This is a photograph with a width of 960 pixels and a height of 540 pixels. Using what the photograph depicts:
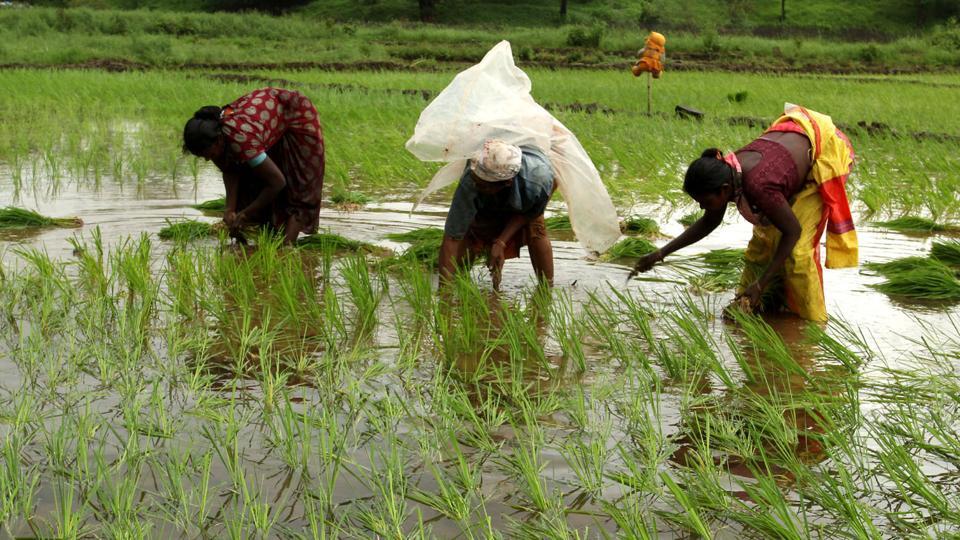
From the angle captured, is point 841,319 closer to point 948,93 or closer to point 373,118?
point 373,118

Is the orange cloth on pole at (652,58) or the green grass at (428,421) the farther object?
the orange cloth on pole at (652,58)

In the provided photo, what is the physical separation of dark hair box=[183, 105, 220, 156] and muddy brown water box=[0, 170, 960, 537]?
72 cm

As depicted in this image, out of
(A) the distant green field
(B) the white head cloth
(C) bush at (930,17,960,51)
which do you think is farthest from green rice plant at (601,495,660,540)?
(C) bush at (930,17,960,51)

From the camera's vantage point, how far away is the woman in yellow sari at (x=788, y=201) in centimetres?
362

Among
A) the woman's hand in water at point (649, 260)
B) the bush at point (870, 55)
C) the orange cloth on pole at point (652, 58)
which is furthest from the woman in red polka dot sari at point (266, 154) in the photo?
the bush at point (870, 55)

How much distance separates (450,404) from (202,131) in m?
2.10

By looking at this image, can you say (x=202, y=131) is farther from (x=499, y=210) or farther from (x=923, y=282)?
(x=923, y=282)

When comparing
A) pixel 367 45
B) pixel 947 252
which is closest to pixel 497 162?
pixel 947 252

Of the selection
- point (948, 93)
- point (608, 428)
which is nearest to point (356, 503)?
point (608, 428)

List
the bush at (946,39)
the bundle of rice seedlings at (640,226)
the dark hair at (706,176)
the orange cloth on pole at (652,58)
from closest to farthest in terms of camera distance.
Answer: the dark hair at (706,176)
the bundle of rice seedlings at (640,226)
the orange cloth on pole at (652,58)
the bush at (946,39)

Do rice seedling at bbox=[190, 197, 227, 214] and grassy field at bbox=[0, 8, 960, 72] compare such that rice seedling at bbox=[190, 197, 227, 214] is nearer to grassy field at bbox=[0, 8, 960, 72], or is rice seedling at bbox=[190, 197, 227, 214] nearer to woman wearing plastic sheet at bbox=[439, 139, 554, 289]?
woman wearing plastic sheet at bbox=[439, 139, 554, 289]

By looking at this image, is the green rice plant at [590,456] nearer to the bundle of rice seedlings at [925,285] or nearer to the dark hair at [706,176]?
the dark hair at [706,176]

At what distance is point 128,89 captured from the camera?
1230 cm

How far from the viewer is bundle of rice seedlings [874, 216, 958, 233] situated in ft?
18.8
